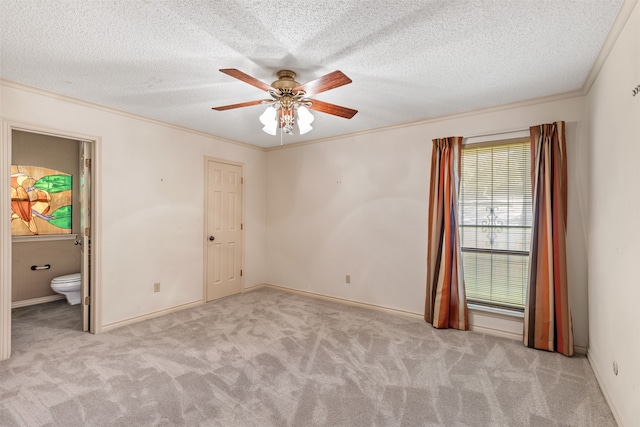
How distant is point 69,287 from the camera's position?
4.19m

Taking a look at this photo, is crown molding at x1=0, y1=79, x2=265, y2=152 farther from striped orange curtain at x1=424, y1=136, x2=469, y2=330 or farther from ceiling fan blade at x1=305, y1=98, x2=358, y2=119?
striped orange curtain at x1=424, y1=136, x2=469, y2=330

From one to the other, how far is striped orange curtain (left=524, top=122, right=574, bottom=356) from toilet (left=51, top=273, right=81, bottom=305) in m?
5.41

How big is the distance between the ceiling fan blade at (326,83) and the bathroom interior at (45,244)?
12.5ft

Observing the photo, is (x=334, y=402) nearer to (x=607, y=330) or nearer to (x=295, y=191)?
(x=607, y=330)

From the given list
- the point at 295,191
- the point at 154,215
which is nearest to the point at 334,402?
the point at 154,215

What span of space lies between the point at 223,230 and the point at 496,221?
3.65 m

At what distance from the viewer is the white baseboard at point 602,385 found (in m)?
1.98

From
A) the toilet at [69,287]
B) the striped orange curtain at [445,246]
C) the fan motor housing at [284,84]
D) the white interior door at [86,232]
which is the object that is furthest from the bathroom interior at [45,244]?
the striped orange curtain at [445,246]

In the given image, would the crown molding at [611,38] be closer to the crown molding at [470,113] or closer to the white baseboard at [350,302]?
the crown molding at [470,113]

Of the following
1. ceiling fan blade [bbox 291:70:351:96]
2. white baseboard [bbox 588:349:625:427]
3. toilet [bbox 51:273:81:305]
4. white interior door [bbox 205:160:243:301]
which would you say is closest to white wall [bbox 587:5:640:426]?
white baseboard [bbox 588:349:625:427]

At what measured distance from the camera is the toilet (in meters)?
4.17

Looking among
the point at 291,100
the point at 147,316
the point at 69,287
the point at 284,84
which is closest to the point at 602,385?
the point at 291,100

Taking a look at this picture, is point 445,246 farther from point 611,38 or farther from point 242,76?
point 242,76

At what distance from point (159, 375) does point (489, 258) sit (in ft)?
11.2
